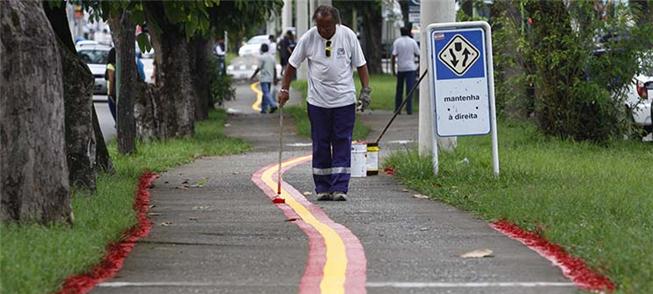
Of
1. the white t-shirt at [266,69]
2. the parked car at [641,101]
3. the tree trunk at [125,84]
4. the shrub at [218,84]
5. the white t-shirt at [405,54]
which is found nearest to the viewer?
the tree trunk at [125,84]

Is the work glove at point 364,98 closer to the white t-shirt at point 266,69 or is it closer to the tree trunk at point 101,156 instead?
the tree trunk at point 101,156

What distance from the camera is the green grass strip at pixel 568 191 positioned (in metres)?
8.89

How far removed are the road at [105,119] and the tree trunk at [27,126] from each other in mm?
15746

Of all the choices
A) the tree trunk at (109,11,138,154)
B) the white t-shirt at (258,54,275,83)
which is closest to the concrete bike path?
the tree trunk at (109,11,138,154)

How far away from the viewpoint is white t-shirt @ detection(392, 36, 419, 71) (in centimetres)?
2997

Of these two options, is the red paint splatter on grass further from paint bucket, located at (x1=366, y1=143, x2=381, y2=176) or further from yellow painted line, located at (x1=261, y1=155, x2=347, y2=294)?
paint bucket, located at (x1=366, y1=143, x2=381, y2=176)

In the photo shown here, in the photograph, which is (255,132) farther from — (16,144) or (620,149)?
(16,144)

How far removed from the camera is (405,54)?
30.1 m

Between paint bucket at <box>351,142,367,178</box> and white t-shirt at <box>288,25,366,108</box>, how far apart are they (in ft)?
6.01

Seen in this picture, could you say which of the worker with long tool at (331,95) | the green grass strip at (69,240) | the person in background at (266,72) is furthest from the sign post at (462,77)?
the person in background at (266,72)

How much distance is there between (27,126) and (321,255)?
211 centimetres

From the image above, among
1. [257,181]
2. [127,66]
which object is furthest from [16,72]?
[127,66]

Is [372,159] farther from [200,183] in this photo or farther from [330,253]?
[330,253]

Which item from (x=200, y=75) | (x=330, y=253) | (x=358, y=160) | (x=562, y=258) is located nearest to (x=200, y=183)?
(x=358, y=160)
